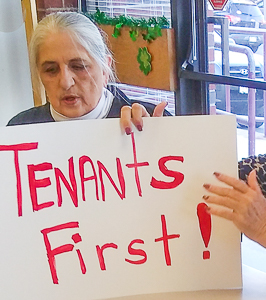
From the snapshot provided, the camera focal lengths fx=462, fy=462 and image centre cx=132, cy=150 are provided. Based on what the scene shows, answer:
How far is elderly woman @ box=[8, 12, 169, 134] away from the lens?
3.62 ft

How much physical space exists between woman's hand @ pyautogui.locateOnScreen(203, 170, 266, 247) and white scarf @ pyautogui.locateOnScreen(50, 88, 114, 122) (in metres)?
0.53

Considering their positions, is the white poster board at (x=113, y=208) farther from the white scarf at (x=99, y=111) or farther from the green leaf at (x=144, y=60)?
the green leaf at (x=144, y=60)

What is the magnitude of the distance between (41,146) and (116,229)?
0.18m

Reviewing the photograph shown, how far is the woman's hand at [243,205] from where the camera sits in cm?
68

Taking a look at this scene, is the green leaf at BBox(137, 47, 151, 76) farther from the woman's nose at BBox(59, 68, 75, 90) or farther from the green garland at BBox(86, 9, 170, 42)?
the woman's nose at BBox(59, 68, 75, 90)

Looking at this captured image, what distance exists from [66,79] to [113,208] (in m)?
0.47

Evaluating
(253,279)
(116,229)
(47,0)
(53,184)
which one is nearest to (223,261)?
(253,279)

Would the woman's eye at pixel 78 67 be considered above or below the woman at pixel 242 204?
above

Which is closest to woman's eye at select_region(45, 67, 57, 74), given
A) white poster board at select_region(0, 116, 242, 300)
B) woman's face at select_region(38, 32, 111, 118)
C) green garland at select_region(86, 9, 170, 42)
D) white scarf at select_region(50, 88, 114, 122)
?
woman's face at select_region(38, 32, 111, 118)

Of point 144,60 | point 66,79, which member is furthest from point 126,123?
point 144,60

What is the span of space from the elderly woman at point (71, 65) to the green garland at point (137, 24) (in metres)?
0.84

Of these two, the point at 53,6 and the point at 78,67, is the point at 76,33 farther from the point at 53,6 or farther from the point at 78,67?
the point at 53,6

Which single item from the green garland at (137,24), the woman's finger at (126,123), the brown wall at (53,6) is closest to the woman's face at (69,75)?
the woman's finger at (126,123)

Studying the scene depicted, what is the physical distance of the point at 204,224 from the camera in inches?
29.2
